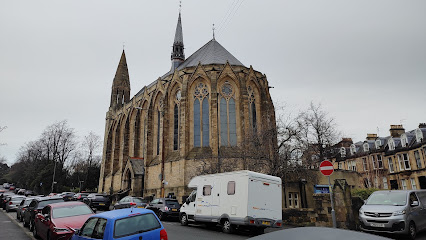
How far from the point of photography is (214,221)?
12328 mm

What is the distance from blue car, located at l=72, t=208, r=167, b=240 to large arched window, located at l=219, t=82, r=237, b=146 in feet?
68.9

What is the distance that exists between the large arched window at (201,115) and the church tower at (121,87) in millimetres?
22428

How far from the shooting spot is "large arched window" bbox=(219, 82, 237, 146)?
27.7 metres

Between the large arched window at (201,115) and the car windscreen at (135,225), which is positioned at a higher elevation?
the large arched window at (201,115)

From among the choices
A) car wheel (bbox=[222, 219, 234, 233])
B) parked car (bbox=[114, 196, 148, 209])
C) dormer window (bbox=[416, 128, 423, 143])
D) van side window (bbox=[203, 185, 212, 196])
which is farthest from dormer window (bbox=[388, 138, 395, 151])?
car wheel (bbox=[222, 219, 234, 233])

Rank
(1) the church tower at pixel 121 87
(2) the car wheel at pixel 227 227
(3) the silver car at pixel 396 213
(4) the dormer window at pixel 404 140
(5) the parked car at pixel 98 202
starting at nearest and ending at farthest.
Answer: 1. (3) the silver car at pixel 396 213
2. (2) the car wheel at pixel 227 227
3. (5) the parked car at pixel 98 202
4. (4) the dormer window at pixel 404 140
5. (1) the church tower at pixel 121 87

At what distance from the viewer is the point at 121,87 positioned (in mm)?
49156

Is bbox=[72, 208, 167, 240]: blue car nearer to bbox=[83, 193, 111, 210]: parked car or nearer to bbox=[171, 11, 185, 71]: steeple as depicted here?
bbox=[83, 193, 111, 210]: parked car

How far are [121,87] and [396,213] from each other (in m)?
46.6

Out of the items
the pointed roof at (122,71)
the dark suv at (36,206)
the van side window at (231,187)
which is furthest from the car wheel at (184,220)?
the pointed roof at (122,71)

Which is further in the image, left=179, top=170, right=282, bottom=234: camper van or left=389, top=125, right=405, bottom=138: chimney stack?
left=389, top=125, right=405, bottom=138: chimney stack

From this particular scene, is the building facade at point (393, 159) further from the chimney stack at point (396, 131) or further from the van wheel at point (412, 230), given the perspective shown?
the van wheel at point (412, 230)

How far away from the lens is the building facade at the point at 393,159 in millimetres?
34375

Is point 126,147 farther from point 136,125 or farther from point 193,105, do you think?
point 193,105
